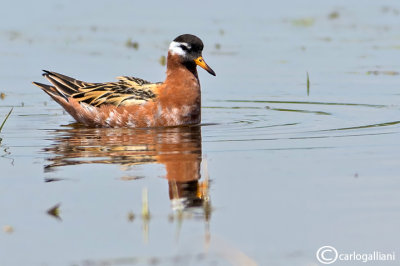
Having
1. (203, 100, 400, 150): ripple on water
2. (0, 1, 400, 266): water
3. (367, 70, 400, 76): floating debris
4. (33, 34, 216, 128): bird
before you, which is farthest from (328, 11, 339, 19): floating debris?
(33, 34, 216, 128): bird

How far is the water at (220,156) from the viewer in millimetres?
7688

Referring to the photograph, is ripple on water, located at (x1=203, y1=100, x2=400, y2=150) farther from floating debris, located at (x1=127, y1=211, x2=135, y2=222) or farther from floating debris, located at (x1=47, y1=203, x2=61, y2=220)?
floating debris, located at (x1=47, y1=203, x2=61, y2=220)

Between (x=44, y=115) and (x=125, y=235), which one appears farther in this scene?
(x=44, y=115)

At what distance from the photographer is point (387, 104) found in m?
15.2

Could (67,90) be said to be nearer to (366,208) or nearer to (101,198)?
(101,198)

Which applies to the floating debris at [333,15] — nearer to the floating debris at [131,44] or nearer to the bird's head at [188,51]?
the floating debris at [131,44]

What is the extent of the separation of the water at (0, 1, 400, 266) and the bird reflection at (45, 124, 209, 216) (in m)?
0.03

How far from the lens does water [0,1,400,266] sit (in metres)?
7.69

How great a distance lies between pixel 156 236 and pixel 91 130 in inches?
262

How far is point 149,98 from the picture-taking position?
14.3m

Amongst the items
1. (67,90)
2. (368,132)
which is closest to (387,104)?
(368,132)

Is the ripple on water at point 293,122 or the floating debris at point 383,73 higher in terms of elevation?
the floating debris at point 383,73

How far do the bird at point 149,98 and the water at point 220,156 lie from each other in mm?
318

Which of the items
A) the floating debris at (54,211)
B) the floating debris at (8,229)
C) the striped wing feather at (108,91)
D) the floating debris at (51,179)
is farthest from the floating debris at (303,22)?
the floating debris at (8,229)
